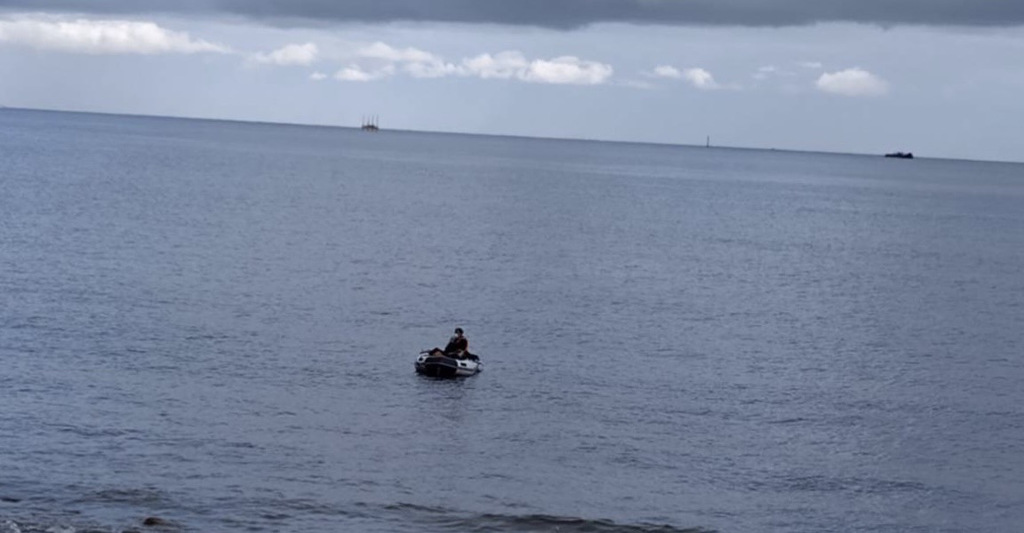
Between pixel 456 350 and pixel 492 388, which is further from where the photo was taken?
pixel 456 350

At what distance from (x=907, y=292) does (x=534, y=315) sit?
31.4m

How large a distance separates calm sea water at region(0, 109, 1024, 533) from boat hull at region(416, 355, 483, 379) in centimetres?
77

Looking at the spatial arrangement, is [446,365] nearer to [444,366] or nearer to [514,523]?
[444,366]

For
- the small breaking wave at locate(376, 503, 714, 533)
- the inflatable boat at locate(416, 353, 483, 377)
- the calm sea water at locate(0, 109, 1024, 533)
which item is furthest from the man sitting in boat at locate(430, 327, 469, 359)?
the small breaking wave at locate(376, 503, 714, 533)

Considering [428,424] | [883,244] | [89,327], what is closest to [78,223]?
[89,327]

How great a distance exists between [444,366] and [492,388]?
2.43 m

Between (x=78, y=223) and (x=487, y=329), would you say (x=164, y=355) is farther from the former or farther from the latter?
(x=78, y=223)

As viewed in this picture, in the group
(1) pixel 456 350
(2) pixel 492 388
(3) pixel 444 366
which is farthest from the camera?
(1) pixel 456 350

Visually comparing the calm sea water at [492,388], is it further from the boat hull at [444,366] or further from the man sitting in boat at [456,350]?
the man sitting in boat at [456,350]

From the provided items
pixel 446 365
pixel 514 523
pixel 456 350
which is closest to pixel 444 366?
pixel 446 365

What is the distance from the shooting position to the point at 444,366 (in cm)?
5900

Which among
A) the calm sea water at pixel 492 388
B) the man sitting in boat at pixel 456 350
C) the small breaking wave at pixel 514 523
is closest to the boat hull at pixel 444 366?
the man sitting in boat at pixel 456 350

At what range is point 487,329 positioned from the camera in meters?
71.6

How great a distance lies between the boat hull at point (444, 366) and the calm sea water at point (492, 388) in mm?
773
